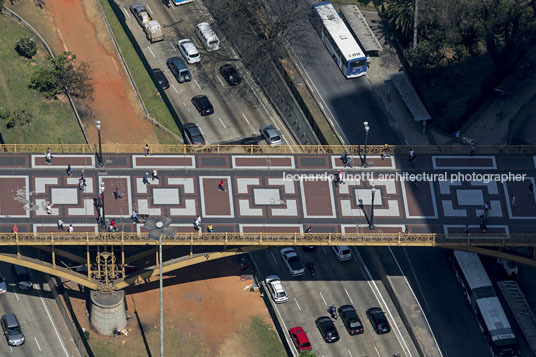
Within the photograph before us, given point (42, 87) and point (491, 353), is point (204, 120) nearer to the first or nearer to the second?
A: point (42, 87)

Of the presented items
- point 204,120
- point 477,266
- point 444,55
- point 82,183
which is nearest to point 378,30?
point 444,55

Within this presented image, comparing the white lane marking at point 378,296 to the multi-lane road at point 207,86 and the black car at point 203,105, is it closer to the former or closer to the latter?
the multi-lane road at point 207,86

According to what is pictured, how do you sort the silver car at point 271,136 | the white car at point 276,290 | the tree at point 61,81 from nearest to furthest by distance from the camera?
the white car at point 276,290 < the silver car at point 271,136 < the tree at point 61,81

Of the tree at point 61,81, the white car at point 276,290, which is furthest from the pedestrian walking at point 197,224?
the tree at point 61,81

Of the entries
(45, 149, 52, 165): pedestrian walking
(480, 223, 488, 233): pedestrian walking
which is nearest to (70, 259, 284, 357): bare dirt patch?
(45, 149, 52, 165): pedestrian walking

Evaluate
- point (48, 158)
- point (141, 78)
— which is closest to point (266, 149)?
point (141, 78)

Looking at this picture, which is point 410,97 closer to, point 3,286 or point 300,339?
point 300,339
